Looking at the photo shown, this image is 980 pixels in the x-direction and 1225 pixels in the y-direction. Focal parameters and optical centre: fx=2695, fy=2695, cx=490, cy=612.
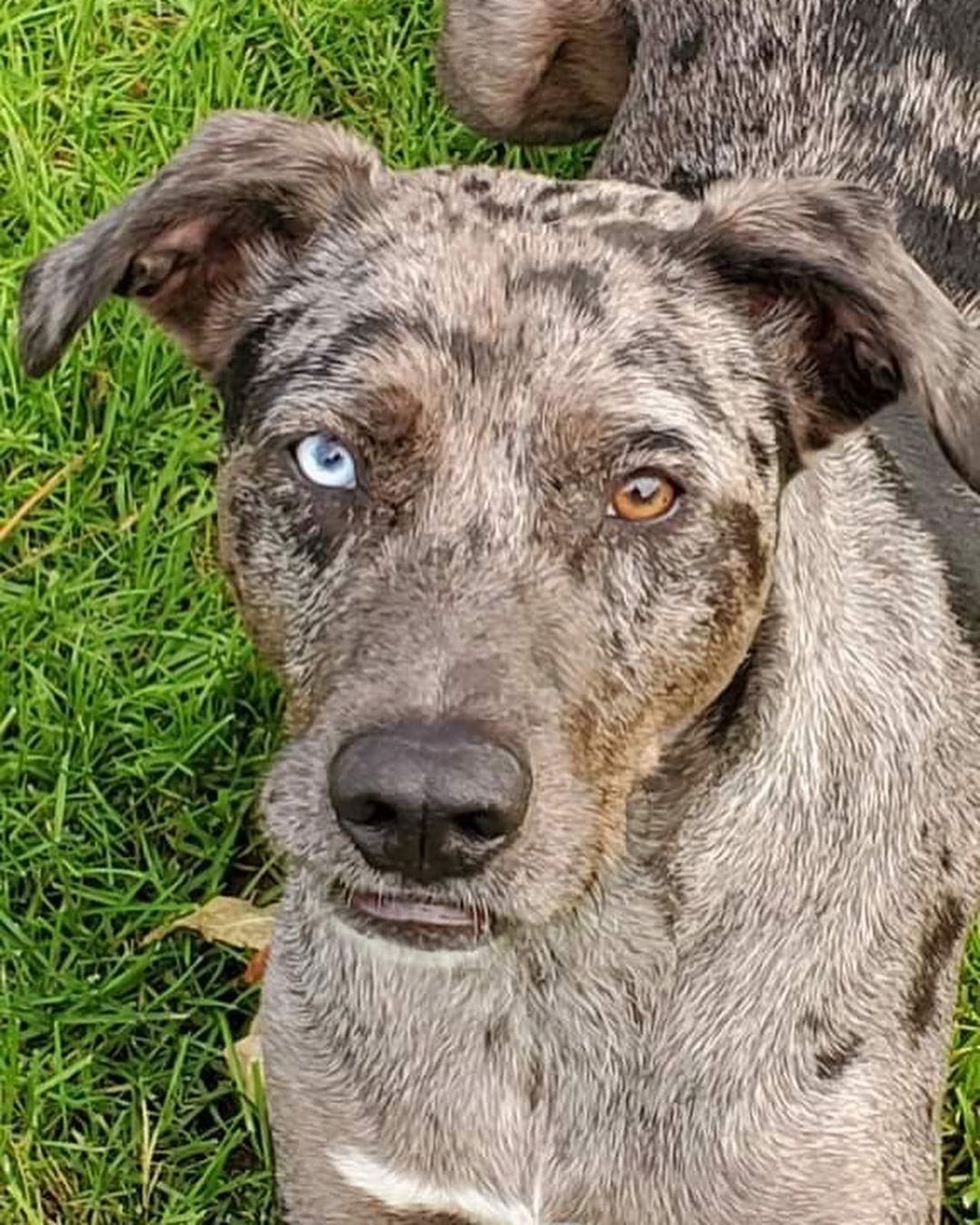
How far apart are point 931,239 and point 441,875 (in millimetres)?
2069

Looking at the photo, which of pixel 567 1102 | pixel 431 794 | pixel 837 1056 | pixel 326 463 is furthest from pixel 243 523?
pixel 837 1056

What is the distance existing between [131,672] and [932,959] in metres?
2.03

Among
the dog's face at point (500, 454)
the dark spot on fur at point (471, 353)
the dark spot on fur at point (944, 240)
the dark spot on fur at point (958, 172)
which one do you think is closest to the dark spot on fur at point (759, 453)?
the dog's face at point (500, 454)

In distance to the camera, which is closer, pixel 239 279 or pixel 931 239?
pixel 239 279

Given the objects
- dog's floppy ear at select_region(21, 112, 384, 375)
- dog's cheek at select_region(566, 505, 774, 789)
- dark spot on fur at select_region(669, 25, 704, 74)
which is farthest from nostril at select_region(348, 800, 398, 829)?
dark spot on fur at select_region(669, 25, 704, 74)

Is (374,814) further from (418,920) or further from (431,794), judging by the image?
(418,920)

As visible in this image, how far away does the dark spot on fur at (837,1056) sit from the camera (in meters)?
4.30

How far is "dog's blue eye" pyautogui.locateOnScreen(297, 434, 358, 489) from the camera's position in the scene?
3.84 metres

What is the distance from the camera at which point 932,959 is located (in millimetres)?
4586

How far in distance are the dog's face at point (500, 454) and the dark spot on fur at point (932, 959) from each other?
0.79 metres

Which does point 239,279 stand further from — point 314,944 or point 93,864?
point 93,864

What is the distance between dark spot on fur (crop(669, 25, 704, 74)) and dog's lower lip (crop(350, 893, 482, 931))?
242 cm

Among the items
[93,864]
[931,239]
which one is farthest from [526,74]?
A: [93,864]

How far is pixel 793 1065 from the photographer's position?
429 cm
